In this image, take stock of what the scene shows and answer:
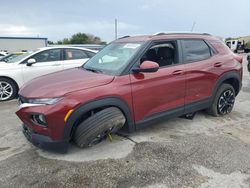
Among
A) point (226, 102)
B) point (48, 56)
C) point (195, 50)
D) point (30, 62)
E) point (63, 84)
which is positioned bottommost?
point (226, 102)

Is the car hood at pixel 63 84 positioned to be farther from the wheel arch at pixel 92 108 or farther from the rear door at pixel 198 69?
Answer: the rear door at pixel 198 69

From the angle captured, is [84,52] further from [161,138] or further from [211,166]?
[211,166]

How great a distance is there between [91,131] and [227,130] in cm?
249

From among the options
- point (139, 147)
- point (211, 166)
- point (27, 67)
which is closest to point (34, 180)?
point (139, 147)

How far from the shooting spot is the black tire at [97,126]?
10.1 ft

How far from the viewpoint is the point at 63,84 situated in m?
3.15

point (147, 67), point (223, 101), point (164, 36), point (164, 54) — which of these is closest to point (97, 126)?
point (147, 67)

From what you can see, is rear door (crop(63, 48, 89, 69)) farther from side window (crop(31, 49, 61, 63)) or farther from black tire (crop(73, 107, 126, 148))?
black tire (crop(73, 107, 126, 148))

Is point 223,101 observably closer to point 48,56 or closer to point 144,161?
point 144,161

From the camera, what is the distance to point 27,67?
21.6 ft

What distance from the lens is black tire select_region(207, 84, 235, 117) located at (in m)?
4.70

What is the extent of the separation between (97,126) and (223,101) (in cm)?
295

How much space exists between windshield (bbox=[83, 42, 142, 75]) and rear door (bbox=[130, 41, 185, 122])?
213 millimetres

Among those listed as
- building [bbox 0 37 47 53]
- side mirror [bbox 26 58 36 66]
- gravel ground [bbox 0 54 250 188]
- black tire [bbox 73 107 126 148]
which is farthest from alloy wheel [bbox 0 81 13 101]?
building [bbox 0 37 47 53]
